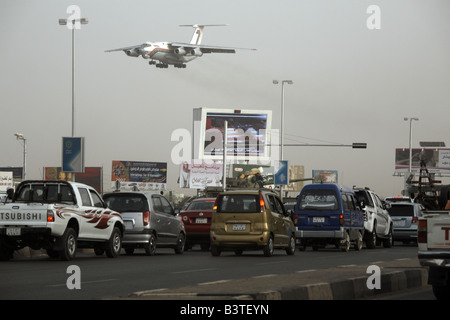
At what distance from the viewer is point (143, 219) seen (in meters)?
27.1

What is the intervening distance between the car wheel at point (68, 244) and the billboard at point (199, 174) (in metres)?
103

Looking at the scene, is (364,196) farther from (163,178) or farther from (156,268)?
(163,178)

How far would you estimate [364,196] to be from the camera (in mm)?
36938

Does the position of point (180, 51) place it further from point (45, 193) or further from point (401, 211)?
point (45, 193)

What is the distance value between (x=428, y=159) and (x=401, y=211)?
112m

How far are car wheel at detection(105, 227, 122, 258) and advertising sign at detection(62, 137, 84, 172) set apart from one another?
28.9 feet

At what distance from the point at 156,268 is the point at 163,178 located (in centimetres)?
12164

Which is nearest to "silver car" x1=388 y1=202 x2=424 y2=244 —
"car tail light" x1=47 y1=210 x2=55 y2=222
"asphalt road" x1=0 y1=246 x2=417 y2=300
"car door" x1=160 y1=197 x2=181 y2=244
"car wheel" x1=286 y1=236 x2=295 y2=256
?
"car wheel" x1=286 y1=236 x2=295 y2=256

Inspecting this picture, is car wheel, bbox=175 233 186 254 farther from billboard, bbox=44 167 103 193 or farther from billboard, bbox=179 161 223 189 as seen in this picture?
billboard, bbox=44 167 103 193

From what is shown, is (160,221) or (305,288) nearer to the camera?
(305,288)

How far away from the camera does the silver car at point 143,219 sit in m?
27.2

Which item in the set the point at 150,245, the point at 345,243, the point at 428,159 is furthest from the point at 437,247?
the point at 428,159

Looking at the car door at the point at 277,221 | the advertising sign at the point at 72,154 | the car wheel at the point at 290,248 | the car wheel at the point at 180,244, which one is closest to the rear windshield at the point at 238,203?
the car door at the point at 277,221

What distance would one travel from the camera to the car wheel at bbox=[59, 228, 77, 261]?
23172mm
